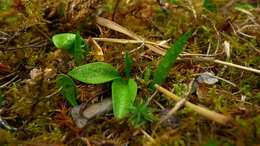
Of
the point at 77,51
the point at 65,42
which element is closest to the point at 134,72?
the point at 77,51

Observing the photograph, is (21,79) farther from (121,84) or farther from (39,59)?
(121,84)

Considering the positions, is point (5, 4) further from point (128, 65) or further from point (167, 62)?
point (167, 62)

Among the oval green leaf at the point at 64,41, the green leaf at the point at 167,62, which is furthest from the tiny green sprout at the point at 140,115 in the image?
the oval green leaf at the point at 64,41

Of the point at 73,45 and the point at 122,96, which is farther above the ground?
the point at 73,45

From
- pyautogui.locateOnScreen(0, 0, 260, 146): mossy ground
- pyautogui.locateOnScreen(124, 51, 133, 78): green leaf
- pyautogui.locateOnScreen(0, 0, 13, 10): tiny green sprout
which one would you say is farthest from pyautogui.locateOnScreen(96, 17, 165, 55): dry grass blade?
pyautogui.locateOnScreen(0, 0, 13, 10): tiny green sprout

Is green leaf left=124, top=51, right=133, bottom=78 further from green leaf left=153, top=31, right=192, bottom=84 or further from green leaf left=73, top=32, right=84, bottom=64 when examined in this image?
green leaf left=73, top=32, right=84, bottom=64

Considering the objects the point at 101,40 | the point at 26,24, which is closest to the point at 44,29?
the point at 26,24
